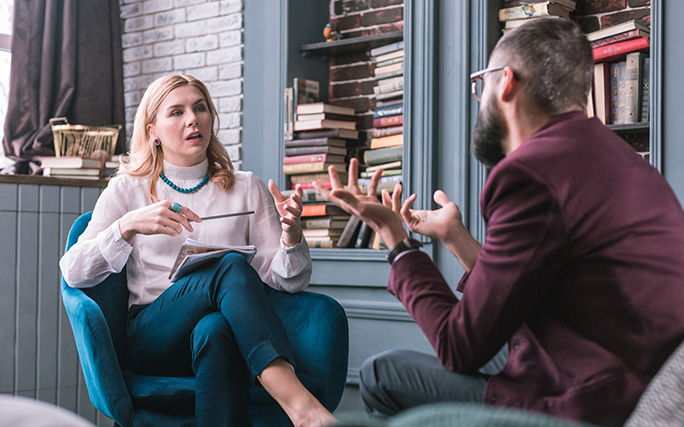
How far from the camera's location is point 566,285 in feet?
4.12

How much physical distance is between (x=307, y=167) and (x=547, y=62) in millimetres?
2191

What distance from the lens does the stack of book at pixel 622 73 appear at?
2.74 meters

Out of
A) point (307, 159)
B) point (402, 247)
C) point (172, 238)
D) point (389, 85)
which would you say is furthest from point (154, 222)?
point (389, 85)

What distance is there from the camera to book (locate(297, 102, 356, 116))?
3494mm

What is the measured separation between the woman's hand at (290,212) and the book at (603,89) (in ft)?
4.29

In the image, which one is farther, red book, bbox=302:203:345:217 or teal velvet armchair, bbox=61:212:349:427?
red book, bbox=302:203:345:217

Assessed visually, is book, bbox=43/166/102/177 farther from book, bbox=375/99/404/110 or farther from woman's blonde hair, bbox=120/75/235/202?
book, bbox=375/99/404/110

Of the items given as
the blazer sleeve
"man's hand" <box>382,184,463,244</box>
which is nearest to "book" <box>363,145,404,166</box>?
"man's hand" <box>382,184,463,244</box>

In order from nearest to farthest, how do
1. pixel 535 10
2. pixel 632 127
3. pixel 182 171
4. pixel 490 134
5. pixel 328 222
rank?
1. pixel 490 134
2. pixel 182 171
3. pixel 632 127
4. pixel 535 10
5. pixel 328 222

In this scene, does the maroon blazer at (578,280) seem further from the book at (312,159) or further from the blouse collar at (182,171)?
the book at (312,159)

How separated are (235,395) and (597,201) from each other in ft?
3.53

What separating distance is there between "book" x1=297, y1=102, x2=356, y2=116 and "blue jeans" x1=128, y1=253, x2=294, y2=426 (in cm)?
152

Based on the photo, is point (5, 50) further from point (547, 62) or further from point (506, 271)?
point (506, 271)

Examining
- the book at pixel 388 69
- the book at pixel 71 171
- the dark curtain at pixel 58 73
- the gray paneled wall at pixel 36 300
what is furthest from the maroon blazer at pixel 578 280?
the dark curtain at pixel 58 73
